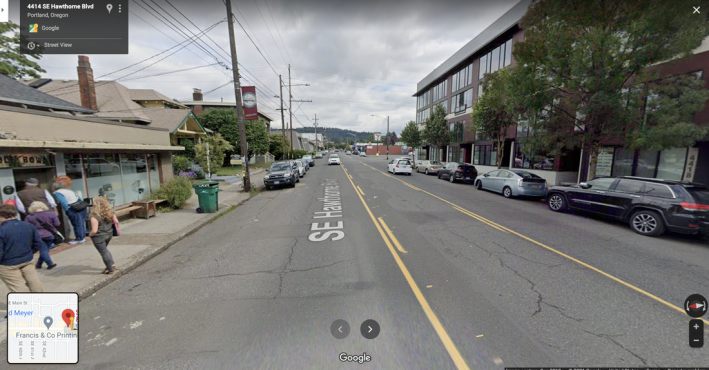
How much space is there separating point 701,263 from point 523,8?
21762 millimetres

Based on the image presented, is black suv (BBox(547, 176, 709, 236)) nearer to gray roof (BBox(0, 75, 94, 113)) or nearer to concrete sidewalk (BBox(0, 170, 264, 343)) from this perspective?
concrete sidewalk (BBox(0, 170, 264, 343))

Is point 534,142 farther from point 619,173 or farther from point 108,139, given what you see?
point 108,139

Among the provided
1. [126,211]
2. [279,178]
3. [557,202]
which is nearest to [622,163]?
[557,202]

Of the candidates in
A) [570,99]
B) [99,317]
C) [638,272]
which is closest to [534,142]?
[570,99]

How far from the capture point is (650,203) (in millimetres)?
6520

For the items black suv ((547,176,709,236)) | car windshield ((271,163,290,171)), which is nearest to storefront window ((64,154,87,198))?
car windshield ((271,163,290,171))

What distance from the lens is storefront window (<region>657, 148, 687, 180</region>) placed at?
11023mm

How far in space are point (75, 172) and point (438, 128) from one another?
2819 centimetres

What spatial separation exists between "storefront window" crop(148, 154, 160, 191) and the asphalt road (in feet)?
18.0

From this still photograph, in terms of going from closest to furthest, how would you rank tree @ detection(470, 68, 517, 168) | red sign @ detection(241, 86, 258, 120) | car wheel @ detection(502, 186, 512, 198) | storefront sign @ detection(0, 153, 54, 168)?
1. storefront sign @ detection(0, 153, 54, 168)
2. car wheel @ detection(502, 186, 512, 198)
3. red sign @ detection(241, 86, 258, 120)
4. tree @ detection(470, 68, 517, 168)

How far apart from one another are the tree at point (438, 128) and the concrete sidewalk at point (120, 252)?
2497 centimetres

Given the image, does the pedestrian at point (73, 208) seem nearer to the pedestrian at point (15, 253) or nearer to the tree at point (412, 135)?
the pedestrian at point (15, 253)

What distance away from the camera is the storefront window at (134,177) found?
8586 mm

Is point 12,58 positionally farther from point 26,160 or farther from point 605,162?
point 605,162
